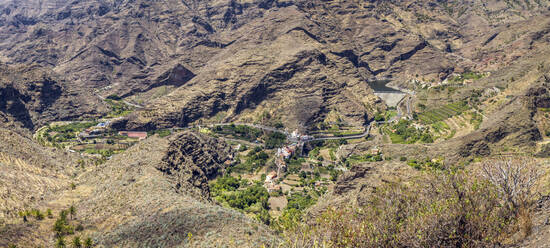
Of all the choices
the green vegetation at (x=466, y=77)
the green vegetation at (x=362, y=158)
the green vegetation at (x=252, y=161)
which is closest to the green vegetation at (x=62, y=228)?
the green vegetation at (x=252, y=161)

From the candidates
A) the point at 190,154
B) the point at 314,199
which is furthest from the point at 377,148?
the point at 190,154

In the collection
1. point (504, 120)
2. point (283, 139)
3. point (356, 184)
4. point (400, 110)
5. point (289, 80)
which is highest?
point (356, 184)

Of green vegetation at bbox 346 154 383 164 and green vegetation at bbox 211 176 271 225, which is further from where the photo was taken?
green vegetation at bbox 346 154 383 164

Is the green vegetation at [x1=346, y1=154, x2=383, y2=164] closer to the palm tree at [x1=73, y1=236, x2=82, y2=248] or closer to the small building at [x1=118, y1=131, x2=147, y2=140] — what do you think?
the palm tree at [x1=73, y1=236, x2=82, y2=248]

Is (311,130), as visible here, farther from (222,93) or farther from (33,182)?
(33,182)

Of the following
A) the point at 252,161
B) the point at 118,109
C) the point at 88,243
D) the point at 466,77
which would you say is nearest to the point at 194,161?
the point at 252,161

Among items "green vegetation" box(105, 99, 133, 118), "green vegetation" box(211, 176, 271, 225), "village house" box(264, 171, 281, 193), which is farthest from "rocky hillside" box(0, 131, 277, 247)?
"green vegetation" box(105, 99, 133, 118)
